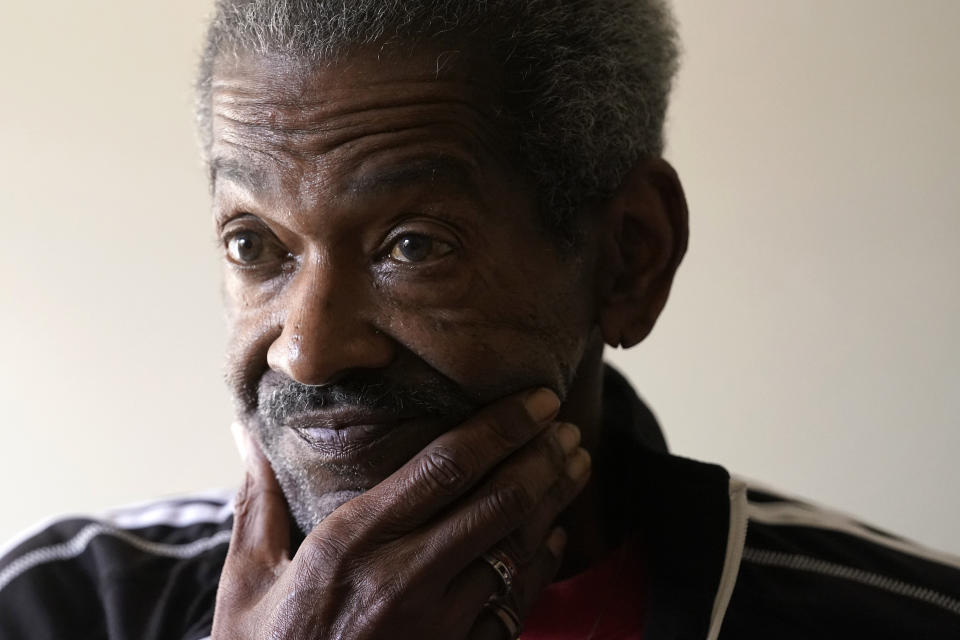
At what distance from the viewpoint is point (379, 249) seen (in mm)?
1214

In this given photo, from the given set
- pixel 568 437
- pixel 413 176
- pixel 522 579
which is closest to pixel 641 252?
pixel 568 437

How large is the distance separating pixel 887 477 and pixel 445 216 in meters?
1.36

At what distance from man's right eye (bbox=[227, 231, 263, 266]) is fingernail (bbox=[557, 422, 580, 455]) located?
0.49 metres

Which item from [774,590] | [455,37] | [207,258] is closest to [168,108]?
[207,258]

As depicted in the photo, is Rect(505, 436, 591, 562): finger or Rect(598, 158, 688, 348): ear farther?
Rect(598, 158, 688, 348): ear

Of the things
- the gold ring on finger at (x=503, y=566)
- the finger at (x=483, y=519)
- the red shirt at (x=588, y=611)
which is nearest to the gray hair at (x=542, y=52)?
the finger at (x=483, y=519)

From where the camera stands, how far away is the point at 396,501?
1.17m

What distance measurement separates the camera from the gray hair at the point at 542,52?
1201 millimetres

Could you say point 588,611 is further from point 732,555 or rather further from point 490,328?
point 490,328

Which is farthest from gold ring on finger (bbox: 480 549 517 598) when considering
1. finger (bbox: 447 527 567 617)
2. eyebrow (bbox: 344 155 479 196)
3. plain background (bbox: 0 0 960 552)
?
plain background (bbox: 0 0 960 552)

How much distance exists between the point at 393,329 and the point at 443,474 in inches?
7.8

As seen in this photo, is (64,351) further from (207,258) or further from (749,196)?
(749,196)

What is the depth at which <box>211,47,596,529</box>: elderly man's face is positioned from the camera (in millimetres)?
1187

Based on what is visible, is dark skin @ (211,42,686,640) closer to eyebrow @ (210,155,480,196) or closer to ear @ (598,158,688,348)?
eyebrow @ (210,155,480,196)
